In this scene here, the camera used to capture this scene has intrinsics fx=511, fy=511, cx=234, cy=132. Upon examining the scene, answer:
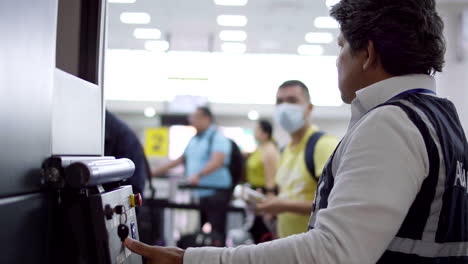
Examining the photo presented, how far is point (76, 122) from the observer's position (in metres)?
1.15

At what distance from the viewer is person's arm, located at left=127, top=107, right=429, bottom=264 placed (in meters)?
0.95

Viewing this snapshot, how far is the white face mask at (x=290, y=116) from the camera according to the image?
2863mm

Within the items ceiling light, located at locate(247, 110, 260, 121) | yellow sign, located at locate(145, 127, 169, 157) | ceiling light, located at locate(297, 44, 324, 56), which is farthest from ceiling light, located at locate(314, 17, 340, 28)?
ceiling light, located at locate(247, 110, 260, 121)

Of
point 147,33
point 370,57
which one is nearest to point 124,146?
point 370,57

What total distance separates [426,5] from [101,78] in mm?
840

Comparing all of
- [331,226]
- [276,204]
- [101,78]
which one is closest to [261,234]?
[276,204]

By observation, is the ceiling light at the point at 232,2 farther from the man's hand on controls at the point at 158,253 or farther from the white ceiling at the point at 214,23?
the man's hand on controls at the point at 158,253

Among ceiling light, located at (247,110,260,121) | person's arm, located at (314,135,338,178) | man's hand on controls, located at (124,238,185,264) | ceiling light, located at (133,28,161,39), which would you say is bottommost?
man's hand on controls, located at (124,238,185,264)

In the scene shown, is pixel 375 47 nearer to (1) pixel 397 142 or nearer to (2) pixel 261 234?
(1) pixel 397 142

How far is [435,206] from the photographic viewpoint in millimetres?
1039

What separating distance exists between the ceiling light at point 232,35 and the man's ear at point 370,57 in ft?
24.8

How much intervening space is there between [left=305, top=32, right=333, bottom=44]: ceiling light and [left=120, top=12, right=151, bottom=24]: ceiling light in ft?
8.80

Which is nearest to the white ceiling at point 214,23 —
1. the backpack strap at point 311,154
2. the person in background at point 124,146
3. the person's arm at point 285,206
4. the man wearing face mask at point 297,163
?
the man wearing face mask at point 297,163

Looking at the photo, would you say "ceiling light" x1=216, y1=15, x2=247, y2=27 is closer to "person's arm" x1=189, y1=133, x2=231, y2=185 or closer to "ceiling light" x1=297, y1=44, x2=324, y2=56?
"ceiling light" x1=297, y1=44, x2=324, y2=56
